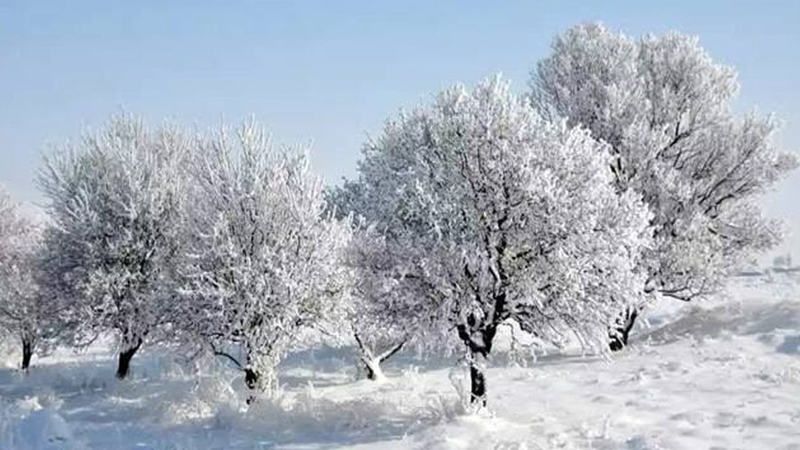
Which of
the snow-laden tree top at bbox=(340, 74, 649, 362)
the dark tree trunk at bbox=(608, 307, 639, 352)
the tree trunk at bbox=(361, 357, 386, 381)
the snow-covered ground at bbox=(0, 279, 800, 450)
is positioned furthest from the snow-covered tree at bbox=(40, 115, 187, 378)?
the dark tree trunk at bbox=(608, 307, 639, 352)

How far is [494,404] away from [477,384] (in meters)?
1.59

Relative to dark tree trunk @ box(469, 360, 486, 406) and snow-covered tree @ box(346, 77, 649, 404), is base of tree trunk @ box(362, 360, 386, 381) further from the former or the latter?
snow-covered tree @ box(346, 77, 649, 404)

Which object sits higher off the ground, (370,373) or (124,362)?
(124,362)

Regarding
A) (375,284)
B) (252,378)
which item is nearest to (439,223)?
(375,284)

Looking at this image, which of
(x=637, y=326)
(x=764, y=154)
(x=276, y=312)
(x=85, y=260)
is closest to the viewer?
(x=276, y=312)

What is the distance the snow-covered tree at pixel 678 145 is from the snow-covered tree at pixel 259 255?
450 inches

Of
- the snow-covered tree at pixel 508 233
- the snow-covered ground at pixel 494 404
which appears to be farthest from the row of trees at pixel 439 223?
the snow-covered ground at pixel 494 404

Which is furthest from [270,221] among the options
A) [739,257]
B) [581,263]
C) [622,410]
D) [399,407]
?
[739,257]

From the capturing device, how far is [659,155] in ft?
92.2

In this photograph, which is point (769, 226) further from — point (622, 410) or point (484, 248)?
point (484, 248)

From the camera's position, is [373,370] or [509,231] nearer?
[509,231]

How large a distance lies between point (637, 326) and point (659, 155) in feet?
31.0

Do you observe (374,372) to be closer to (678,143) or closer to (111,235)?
(111,235)

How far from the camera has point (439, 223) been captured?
16406mm
